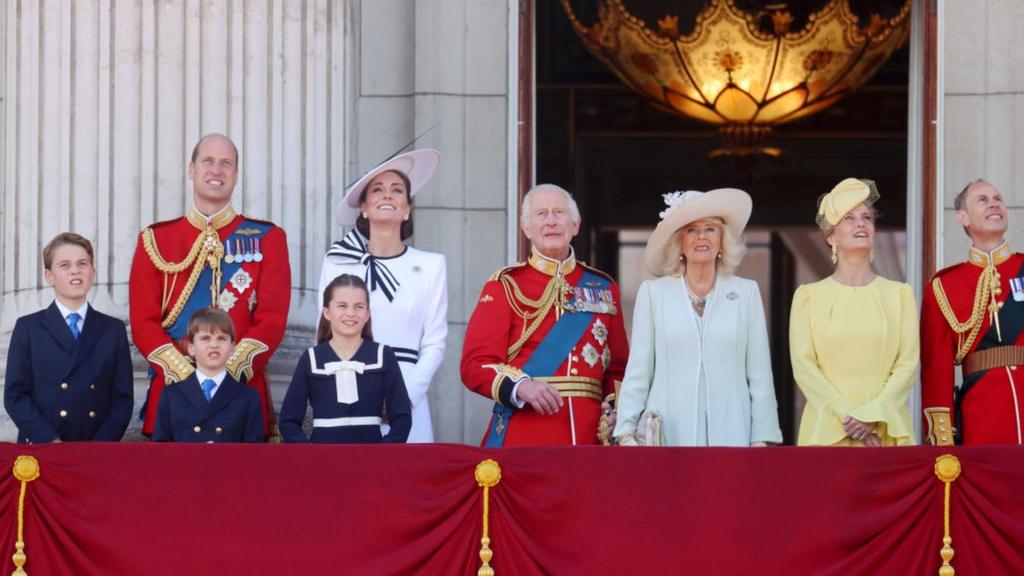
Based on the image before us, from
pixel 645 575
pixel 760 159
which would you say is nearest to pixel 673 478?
pixel 645 575

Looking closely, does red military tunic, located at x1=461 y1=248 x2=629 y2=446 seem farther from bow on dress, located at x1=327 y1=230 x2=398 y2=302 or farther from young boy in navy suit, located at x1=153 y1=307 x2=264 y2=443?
young boy in navy suit, located at x1=153 y1=307 x2=264 y2=443

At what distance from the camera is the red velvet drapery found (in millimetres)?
8625

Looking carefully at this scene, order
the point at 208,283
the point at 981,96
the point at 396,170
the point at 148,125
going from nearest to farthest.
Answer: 1. the point at 208,283
2. the point at 396,170
3. the point at 148,125
4. the point at 981,96

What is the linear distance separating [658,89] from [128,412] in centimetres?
718

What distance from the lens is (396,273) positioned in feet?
33.2

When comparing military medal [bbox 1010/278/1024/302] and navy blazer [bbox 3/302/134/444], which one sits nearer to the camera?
navy blazer [bbox 3/302/134/444]

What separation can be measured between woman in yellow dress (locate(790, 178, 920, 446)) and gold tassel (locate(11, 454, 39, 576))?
9.49ft

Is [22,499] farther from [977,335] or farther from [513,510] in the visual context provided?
[977,335]

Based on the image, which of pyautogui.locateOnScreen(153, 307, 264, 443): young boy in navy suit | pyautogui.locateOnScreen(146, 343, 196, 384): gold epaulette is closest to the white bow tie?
pyautogui.locateOnScreen(153, 307, 264, 443): young boy in navy suit

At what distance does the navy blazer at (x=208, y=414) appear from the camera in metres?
9.35

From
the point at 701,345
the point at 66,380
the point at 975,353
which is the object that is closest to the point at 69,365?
the point at 66,380

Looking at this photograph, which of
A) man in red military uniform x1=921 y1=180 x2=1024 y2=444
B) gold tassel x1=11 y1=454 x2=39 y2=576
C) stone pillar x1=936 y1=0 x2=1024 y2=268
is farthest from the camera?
stone pillar x1=936 y1=0 x2=1024 y2=268

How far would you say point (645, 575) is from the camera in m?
8.62

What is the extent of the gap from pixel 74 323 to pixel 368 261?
4.08 ft
